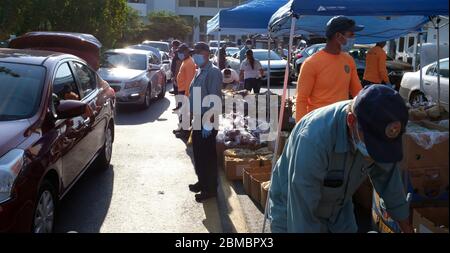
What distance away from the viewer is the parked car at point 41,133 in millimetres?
3502

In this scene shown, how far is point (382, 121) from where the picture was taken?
1726mm

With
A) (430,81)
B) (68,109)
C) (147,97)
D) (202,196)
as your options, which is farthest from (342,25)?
(147,97)

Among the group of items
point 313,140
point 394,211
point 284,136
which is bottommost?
point 284,136

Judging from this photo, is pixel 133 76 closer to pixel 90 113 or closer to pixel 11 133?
pixel 90 113

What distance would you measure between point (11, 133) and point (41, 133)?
308mm

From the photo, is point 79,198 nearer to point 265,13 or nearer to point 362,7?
point 362,7

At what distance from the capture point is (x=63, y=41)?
9562 mm

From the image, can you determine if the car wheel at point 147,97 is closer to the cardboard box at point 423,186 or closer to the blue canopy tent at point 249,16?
the blue canopy tent at point 249,16

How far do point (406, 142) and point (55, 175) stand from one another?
119 inches

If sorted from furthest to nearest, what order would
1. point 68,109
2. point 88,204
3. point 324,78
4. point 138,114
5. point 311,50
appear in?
point 311,50 → point 138,114 → point 88,204 → point 324,78 → point 68,109

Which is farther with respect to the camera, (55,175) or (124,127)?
(124,127)

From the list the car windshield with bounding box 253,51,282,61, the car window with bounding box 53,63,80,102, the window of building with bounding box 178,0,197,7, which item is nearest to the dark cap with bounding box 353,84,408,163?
the car window with bounding box 53,63,80,102

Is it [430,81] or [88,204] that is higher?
[430,81]

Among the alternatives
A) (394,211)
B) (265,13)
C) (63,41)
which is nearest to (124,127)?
(63,41)
